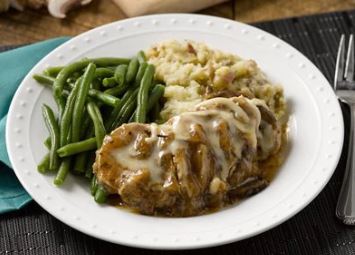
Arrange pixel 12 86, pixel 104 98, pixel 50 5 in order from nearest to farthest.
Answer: pixel 104 98, pixel 12 86, pixel 50 5

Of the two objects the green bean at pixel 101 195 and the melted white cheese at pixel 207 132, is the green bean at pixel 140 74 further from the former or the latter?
the green bean at pixel 101 195

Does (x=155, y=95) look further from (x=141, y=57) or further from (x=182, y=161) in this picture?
(x=182, y=161)

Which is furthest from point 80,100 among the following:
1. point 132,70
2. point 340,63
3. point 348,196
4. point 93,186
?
point 340,63

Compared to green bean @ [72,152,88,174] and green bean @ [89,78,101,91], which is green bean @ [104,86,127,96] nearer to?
green bean @ [89,78,101,91]

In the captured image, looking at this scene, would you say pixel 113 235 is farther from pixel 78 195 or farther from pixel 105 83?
pixel 105 83

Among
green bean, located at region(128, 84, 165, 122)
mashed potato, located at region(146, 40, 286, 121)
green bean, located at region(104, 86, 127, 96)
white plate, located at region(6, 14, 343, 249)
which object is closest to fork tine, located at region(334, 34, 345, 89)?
white plate, located at region(6, 14, 343, 249)

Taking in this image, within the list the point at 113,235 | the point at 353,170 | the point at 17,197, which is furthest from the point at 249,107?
the point at 17,197

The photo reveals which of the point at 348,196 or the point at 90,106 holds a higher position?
the point at 90,106
